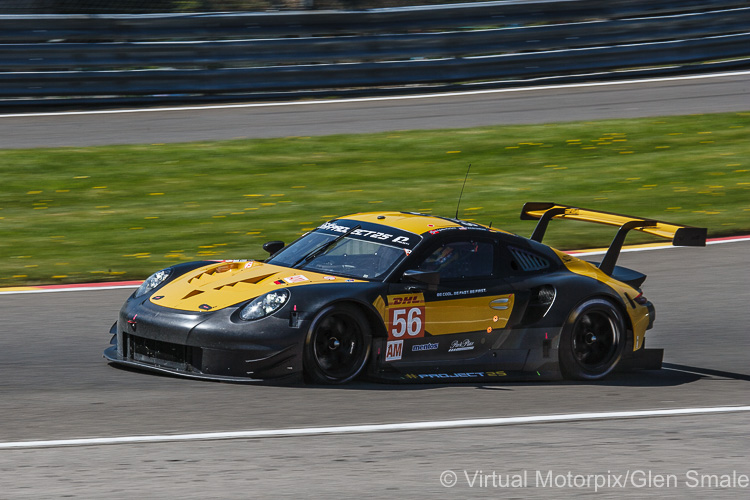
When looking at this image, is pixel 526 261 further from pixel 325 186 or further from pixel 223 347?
pixel 325 186

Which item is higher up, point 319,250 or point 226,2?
point 226,2

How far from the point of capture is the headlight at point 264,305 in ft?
24.4

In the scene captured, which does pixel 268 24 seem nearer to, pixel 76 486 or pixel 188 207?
pixel 188 207

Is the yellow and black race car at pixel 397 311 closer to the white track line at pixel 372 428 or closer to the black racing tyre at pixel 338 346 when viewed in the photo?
the black racing tyre at pixel 338 346

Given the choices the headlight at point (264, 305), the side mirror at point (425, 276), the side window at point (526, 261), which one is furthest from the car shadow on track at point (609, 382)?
the side window at point (526, 261)

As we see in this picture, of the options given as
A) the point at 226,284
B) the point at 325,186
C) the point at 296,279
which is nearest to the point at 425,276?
→ the point at 296,279

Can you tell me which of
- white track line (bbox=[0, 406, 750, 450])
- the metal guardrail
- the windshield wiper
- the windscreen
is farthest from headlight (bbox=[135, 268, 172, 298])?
the metal guardrail

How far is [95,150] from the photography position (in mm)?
16156

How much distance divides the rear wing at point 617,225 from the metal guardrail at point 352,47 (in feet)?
33.6

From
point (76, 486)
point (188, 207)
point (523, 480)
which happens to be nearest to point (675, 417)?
point (523, 480)

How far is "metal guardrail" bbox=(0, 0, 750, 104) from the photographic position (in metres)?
18.1

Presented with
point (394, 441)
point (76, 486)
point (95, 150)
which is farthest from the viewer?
point (95, 150)

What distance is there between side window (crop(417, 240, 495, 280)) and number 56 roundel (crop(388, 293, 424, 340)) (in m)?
0.32

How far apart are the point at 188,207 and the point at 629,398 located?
753 centimetres
